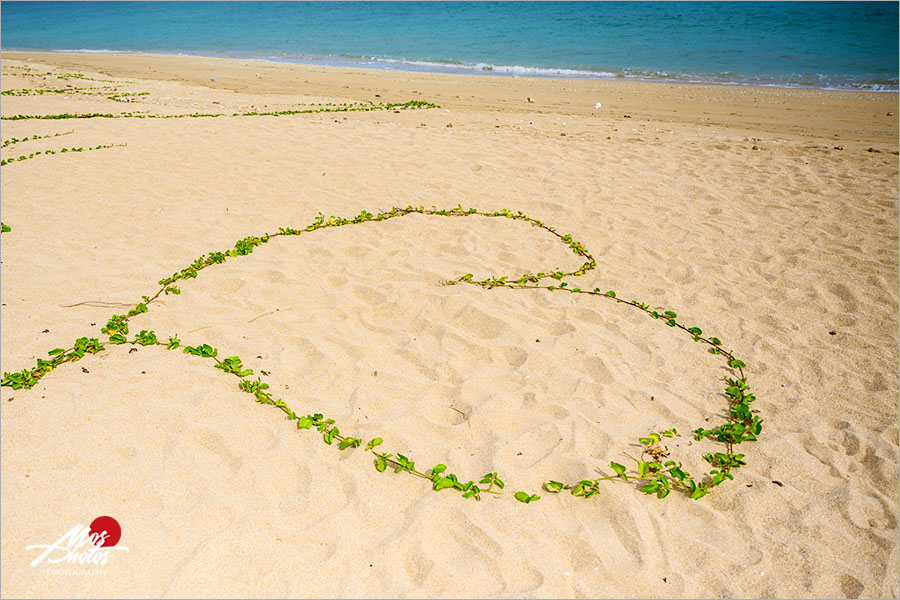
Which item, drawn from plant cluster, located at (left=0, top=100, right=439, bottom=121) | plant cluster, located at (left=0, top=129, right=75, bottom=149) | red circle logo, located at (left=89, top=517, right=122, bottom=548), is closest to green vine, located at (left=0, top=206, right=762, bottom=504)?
red circle logo, located at (left=89, top=517, right=122, bottom=548)

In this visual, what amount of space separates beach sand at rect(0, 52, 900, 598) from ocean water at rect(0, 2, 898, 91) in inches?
512

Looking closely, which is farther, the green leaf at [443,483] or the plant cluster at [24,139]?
the plant cluster at [24,139]

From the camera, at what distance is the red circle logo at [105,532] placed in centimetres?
201

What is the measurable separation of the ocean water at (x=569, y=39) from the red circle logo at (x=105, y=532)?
1830 centimetres

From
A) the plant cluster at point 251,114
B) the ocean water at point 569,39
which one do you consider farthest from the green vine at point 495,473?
the ocean water at point 569,39

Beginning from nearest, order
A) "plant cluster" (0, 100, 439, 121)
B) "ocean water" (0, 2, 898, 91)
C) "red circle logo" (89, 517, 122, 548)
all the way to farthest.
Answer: "red circle logo" (89, 517, 122, 548)
"plant cluster" (0, 100, 439, 121)
"ocean water" (0, 2, 898, 91)

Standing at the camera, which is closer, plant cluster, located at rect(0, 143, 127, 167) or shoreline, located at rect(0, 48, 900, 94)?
plant cluster, located at rect(0, 143, 127, 167)

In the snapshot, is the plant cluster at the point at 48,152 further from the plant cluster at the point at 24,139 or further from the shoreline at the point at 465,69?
the shoreline at the point at 465,69

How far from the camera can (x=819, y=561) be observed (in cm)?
214

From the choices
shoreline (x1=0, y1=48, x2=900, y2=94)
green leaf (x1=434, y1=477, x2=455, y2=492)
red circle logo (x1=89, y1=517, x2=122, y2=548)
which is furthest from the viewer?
shoreline (x1=0, y1=48, x2=900, y2=94)

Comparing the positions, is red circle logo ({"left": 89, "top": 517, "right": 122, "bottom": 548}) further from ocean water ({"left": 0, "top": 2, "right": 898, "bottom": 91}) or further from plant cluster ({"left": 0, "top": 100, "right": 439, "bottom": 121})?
ocean water ({"left": 0, "top": 2, "right": 898, "bottom": 91})

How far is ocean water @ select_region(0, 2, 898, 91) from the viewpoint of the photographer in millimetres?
17688

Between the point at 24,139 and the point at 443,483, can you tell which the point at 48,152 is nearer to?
the point at 24,139

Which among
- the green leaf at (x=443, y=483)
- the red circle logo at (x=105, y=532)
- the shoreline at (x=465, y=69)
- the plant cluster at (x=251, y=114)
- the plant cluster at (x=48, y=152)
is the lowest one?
the red circle logo at (x=105, y=532)
